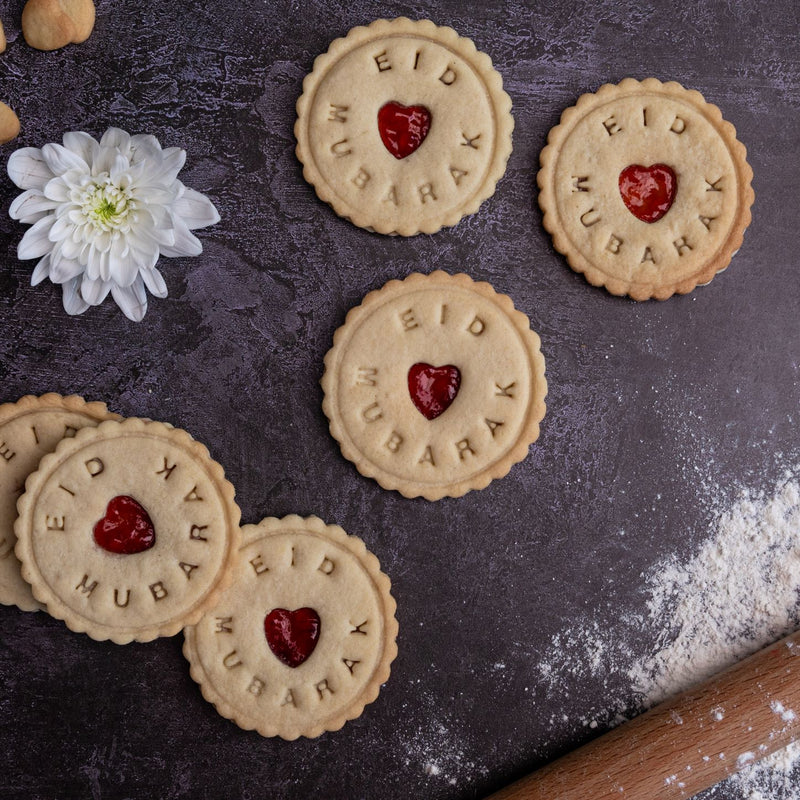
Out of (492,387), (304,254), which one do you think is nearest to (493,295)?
(492,387)

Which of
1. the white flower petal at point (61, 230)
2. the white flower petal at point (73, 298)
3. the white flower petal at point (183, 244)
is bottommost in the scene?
the white flower petal at point (73, 298)

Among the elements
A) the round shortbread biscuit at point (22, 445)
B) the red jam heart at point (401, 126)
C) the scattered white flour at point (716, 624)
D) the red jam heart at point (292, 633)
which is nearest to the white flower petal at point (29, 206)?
the round shortbread biscuit at point (22, 445)

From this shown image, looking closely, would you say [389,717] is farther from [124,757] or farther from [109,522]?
[109,522]

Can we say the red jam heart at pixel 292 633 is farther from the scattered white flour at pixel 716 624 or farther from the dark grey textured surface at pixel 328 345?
the scattered white flour at pixel 716 624

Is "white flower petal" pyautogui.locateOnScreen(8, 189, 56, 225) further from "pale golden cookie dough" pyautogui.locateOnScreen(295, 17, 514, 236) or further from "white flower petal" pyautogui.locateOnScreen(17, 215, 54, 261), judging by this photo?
"pale golden cookie dough" pyautogui.locateOnScreen(295, 17, 514, 236)

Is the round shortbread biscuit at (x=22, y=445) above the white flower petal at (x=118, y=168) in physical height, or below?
below

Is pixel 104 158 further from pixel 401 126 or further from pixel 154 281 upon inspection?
pixel 401 126

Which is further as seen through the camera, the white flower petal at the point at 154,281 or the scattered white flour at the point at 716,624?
the scattered white flour at the point at 716,624
